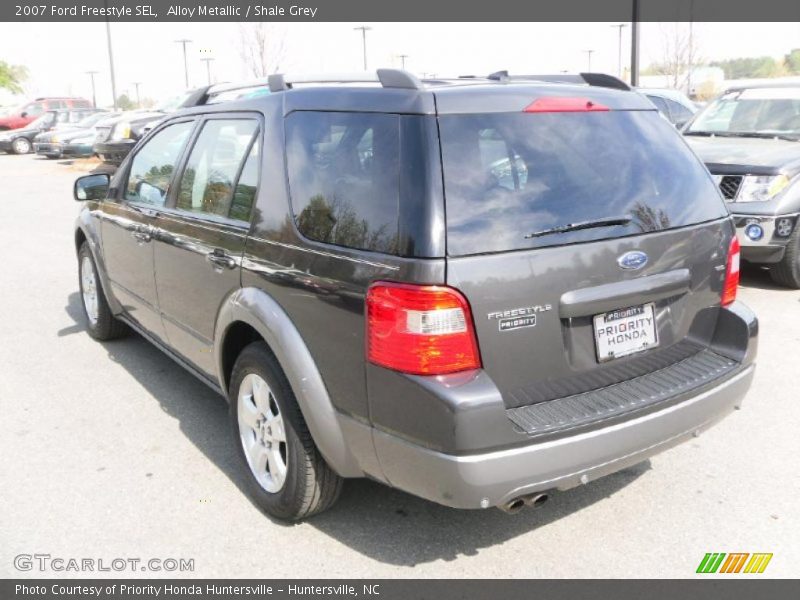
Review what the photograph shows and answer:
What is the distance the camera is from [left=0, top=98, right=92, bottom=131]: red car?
3491cm

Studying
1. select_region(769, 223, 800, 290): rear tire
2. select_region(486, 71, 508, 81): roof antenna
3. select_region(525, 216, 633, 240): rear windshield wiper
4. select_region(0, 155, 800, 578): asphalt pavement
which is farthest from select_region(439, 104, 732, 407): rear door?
select_region(769, 223, 800, 290): rear tire

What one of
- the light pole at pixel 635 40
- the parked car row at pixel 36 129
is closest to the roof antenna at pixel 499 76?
the light pole at pixel 635 40

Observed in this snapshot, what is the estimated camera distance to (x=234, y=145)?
A: 12.3ft

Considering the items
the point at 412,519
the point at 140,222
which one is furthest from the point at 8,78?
the point at 412,519

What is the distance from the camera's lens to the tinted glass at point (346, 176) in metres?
2.73

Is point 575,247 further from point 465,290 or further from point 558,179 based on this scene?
Answer: point 465,290

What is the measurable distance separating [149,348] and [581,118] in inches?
158

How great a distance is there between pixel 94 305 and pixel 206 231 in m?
2.64

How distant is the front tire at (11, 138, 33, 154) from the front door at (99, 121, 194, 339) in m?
30.0

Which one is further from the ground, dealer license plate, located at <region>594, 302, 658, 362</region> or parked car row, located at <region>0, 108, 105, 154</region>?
parked car row, located at <region>0, 108, 105, 154</region>

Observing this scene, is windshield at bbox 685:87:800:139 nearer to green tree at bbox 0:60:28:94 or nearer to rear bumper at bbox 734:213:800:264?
rear bumper at bbox 734:213:800:264

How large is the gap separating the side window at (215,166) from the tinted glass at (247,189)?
0.06ft

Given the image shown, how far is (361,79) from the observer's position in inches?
133
